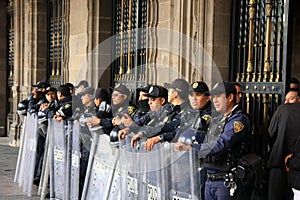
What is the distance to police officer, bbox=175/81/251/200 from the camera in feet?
14.8

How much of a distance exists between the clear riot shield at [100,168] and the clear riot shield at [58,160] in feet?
2.54

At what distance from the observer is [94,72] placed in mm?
10328

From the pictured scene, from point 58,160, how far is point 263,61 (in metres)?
2.81

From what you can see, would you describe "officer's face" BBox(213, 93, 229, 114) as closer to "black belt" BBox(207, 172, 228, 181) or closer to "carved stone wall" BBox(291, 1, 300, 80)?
"black belt" BBox(207, 172, 228, 181)

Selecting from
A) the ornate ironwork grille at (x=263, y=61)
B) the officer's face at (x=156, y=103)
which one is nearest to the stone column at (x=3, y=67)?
the ornate ironwork grille at (x=263, y=61)

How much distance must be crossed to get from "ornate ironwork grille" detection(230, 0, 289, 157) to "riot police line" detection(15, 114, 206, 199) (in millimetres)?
1674

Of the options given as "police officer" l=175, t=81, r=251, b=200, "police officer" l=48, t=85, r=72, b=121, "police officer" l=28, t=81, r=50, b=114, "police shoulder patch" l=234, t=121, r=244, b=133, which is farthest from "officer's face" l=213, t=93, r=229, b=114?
"police officer" l=28, t=81, r=50, b=114

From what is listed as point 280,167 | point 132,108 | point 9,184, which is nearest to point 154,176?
point 280,167

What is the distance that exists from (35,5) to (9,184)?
603 centimetres

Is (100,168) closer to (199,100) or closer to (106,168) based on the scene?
(106,168)

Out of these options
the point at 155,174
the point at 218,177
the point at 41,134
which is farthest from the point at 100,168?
the point at 41,134

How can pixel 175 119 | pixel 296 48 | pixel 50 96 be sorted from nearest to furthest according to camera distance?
pixel 175 119 → pixel 50 96 → pixel 296 48

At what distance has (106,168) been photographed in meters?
5.73

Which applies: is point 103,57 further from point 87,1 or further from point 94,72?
point 87,1
